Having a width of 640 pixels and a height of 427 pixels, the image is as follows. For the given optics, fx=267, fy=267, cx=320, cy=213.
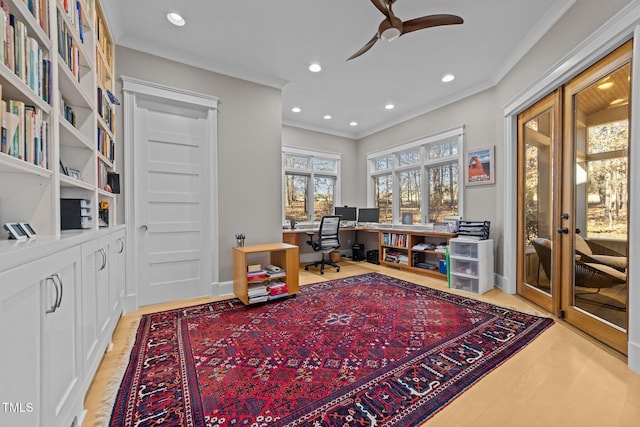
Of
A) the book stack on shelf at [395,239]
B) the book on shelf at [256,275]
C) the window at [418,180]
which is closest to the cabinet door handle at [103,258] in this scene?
the book on shelf at [256,275]

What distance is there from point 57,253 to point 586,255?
3602 millimetres

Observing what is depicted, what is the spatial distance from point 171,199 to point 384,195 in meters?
4.29

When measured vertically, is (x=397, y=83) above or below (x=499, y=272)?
above

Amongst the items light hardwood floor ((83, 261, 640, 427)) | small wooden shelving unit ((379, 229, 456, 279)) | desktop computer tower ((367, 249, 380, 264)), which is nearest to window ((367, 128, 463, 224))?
small wooden shelving unit ((379, 229, 456, 279))

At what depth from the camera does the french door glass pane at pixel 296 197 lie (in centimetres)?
562

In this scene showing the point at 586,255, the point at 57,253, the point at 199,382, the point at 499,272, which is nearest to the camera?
the point at 57,253

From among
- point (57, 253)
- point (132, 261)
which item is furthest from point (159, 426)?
point (132, 261)

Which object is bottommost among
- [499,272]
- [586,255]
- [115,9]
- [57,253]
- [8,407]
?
[499,272]

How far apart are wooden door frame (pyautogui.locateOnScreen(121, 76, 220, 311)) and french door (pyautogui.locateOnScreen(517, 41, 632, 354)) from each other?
366 cm

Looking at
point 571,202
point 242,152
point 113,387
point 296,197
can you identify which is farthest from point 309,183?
point 113,387

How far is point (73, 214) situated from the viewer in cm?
175

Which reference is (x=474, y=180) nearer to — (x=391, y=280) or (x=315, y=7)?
(x=391, y=280)

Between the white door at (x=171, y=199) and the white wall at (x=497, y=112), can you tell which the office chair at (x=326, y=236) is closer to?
the white door at (x=171, y=199)

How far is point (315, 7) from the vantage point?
2439 mm
